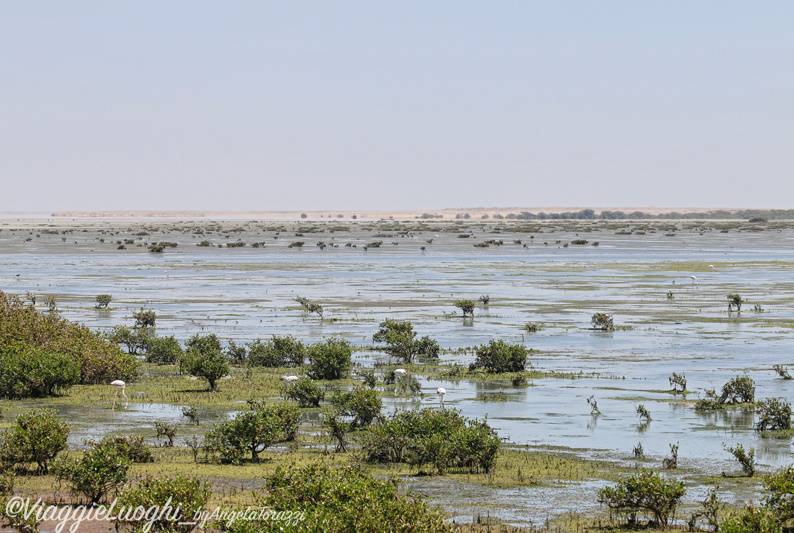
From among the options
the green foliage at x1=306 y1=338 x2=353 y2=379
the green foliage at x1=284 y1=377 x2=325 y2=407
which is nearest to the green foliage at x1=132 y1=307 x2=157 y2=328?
the green foliage at x1=306 y1=338 x2=353 y2=379

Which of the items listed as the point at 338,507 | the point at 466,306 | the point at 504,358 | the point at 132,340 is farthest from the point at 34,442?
the point at 466,306

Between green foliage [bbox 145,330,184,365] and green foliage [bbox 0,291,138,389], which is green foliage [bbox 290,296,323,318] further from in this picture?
green foliage [bbox 0,291,138,389]

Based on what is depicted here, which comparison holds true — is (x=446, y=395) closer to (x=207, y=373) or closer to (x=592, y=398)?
(x=592, y=398)

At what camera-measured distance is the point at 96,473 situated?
1276 cm

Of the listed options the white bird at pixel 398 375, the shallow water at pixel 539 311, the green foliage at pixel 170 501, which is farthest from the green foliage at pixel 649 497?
the white bird at pixel 398 375

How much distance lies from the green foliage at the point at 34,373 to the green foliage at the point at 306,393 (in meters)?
5.52

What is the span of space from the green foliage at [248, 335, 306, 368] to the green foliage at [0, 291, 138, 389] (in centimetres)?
374

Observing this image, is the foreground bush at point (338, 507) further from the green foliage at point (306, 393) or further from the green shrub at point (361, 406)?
the green foliage at point (306, 393)

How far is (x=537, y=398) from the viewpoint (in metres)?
22.6

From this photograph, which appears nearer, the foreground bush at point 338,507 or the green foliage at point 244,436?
the foreground bush at point 338,507

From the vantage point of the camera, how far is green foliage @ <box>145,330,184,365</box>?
90.7 feet

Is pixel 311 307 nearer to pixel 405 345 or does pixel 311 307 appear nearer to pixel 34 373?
pixel 405 345

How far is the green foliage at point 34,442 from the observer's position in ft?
47.9

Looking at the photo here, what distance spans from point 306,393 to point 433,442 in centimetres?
621
